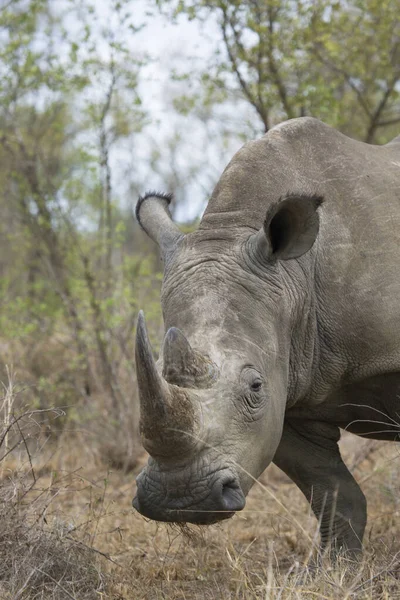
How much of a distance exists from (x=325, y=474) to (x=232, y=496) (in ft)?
6.00

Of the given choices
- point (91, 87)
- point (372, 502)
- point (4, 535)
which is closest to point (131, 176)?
point (91, 87)

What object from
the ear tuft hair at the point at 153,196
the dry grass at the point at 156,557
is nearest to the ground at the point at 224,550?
the dry grass at the point at 156,557

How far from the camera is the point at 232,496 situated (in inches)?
157

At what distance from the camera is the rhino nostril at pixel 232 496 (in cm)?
395

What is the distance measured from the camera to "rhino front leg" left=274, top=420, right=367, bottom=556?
5.62m

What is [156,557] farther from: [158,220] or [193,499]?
[158,220]

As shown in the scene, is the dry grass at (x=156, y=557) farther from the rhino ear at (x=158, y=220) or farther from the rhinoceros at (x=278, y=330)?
the rhino ear at (x=158, y=220)

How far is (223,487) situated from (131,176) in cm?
856

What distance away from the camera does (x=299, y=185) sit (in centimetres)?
514

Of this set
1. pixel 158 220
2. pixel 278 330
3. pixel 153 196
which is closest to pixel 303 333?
pixel 278 330

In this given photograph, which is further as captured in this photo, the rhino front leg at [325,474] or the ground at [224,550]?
the rhino front leg at [325,474]

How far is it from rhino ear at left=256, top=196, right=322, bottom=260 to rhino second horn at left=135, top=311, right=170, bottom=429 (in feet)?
3.60

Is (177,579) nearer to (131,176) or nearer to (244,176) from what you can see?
(244,176)

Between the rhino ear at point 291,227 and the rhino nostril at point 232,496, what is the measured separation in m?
1.28
